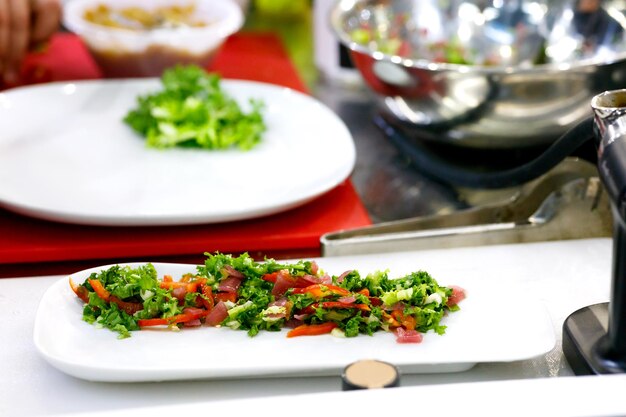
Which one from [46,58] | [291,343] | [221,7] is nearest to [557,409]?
[291,343]

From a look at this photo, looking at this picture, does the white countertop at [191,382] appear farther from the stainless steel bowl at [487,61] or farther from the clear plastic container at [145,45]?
the clear plastic container at [145,45]

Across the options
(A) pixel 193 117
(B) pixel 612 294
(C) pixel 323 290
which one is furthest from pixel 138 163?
(B) pixel 612 294

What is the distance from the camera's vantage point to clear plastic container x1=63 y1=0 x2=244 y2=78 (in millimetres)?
2086

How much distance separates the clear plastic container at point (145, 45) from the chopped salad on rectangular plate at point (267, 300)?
3.32 ft

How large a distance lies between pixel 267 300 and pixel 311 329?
0.24 feet

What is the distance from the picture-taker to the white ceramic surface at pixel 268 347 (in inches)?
40.6

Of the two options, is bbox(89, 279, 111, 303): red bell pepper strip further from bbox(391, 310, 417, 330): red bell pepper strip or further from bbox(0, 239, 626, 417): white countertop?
bbox(391, 310, 417, 330): red bell pepper strip

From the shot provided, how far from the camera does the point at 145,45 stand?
6.86 feet

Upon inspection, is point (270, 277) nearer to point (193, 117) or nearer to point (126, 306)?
point (126, 306)

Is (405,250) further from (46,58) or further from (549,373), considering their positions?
(46,58)

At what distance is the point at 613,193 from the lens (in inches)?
37.5

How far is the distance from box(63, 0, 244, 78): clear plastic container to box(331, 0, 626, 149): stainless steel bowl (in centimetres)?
31

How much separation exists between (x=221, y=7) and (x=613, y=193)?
4.96 feet

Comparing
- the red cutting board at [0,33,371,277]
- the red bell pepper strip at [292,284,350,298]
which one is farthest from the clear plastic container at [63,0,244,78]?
the red bell pepper strip at [292,284,350,298]
